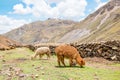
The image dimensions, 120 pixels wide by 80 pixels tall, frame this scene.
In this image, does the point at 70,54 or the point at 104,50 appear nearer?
the point at 70,54

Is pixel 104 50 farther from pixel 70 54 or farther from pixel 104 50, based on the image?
pixel 70 54

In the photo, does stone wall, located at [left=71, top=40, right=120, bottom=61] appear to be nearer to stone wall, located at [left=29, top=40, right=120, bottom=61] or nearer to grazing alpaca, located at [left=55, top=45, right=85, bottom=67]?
stone wall, located at [left=29, top=40, right=120, bottom=61]

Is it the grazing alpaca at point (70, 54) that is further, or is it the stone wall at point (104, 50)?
the stone wall at point (104, 50)

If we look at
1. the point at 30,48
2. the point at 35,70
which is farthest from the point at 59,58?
the point at 30,48

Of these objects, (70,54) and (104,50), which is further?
(104,50)

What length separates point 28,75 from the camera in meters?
16.1

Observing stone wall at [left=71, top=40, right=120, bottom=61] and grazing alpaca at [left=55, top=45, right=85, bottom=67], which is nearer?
grazing alpaca at [left=55, top=45, right=85, bottom=67]

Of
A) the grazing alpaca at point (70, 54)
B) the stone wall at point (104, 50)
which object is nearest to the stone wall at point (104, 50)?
the stone wall at point (104, 50)

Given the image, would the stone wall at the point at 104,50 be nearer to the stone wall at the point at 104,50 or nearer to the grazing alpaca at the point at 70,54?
the stone wall at the point at 104,50

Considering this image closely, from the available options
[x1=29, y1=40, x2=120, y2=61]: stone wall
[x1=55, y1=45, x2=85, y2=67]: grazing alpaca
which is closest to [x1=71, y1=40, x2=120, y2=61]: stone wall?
[x1=29, y1=40, x2=120, y2=61]: stone wall

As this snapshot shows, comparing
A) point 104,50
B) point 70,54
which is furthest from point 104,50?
point 70,54

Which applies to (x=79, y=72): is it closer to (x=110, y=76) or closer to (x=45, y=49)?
(x=110, y=76)

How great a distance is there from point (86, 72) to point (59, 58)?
3.13m

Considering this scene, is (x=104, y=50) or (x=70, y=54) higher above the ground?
(x=104, y=50)
